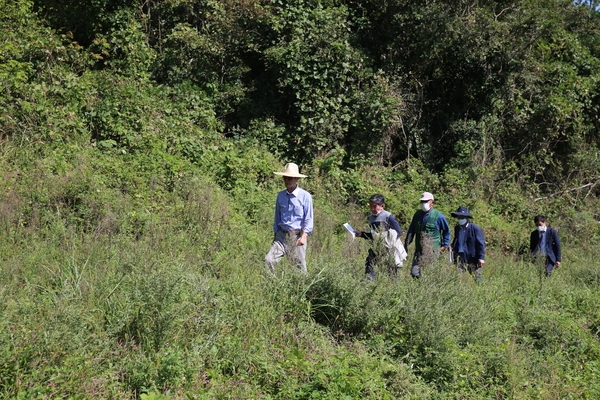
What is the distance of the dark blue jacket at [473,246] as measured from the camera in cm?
1075

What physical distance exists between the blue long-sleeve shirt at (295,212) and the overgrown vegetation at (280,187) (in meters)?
0.65

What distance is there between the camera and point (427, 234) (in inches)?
383

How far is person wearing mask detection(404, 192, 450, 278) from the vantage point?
Result: 9570mm

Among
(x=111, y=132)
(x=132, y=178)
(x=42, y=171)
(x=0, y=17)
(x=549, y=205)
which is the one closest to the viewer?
(x=42, y=171)

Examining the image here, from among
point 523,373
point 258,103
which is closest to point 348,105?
point 258,103

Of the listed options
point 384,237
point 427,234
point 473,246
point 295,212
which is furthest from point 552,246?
point 295,212

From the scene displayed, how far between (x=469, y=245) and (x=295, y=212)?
3.64m

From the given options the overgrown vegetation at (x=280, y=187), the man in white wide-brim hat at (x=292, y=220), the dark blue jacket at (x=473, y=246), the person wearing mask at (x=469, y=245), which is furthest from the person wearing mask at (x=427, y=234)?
the man in white wide-brim hat at (x=292, y=220)

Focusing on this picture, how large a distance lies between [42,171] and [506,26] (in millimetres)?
11777

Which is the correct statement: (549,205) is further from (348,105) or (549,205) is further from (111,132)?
(111,132)

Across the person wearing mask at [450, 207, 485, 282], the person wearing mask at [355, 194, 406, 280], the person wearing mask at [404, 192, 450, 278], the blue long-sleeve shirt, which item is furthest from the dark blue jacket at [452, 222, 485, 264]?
the blue long-sleeve shirt

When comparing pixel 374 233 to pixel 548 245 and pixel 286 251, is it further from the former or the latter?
pixel 548 245

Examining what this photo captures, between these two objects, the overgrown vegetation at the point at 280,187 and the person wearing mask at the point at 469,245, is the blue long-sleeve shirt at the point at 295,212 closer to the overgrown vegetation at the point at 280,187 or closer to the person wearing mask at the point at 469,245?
the overgrown vegetation at the point at 280,187

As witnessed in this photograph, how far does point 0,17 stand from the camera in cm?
1380
